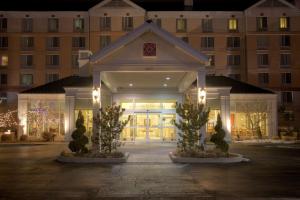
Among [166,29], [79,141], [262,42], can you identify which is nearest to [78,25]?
[166,29]

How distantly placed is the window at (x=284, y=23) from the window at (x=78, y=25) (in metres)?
26.9

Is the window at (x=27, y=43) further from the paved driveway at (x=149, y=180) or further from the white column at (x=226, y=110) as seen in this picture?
the paved driveway at (x=149, y=180)

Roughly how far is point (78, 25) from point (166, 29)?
476 inches

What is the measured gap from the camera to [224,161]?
18953mm

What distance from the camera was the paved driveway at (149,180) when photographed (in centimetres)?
1155

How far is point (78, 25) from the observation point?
55.6 meters

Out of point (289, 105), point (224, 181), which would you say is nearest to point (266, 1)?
point (289, 105)

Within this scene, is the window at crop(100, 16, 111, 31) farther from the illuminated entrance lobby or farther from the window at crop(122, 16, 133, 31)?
the illuminated entrance lobby

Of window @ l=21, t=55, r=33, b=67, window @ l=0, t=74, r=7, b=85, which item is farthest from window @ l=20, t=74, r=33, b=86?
window @ l=0, t=74, r=7, b=85

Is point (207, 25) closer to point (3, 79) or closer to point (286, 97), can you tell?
point (286, 97)

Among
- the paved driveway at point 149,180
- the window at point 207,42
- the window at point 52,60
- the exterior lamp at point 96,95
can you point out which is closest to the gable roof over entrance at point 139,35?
the exterior lamp at point 96,95

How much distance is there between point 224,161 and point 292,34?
40.6m

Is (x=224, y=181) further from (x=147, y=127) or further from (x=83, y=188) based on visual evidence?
(x=147, y=127)

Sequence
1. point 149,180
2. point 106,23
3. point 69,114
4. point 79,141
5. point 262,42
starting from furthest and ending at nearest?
1. point 106,23
2. point 262,42
3. point 69,114
4. point 79,141
5. point 149,180
